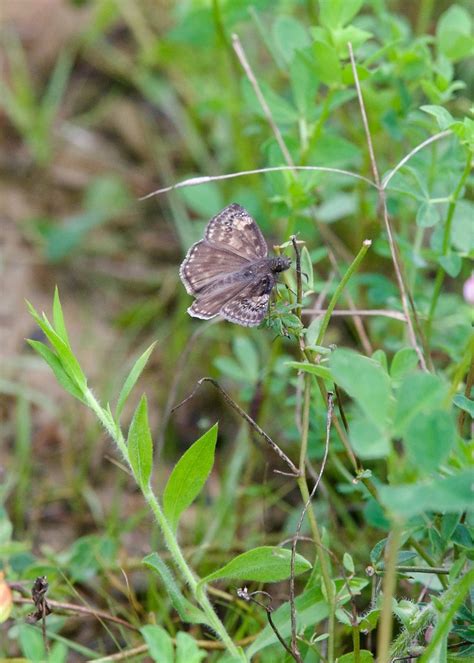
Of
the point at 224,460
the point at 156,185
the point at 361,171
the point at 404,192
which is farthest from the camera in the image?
the point at 156,185

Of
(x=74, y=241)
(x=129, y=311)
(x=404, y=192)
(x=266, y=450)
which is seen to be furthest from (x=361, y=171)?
(x=74, y=241)

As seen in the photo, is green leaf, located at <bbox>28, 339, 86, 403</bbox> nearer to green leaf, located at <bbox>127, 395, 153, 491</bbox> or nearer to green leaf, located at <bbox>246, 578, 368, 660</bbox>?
green leaf, located at <bbox>127, 395, 153, 491</bbox>

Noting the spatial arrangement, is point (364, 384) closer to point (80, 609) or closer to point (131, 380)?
point (131, 380)

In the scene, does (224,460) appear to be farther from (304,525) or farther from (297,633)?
(297,633)

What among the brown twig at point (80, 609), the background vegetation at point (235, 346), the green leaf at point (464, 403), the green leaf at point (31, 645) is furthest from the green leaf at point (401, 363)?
the green leaf at point (31, 645)

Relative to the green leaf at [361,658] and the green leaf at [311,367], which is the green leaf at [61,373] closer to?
the green leaf at [311,367]

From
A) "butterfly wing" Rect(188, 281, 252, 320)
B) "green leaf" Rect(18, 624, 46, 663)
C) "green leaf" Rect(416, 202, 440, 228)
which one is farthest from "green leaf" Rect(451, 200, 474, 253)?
"green leaf" Rect(18, 624, 46, 663)

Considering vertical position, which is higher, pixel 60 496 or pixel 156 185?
pixel 156 185
